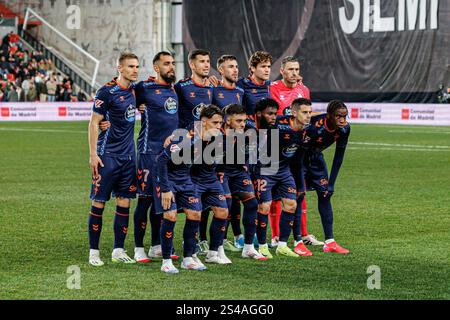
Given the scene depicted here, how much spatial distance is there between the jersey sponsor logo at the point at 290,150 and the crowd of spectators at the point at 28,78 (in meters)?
31.5

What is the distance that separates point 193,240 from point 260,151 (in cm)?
157

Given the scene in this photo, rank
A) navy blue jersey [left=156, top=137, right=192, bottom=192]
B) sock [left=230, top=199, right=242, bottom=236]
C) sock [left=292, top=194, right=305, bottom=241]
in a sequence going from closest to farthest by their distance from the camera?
navy blue jersey [left=156, top=137, right=192, bottom=192]
sock [left=292, top=194, right=305, bottom=241]
sock [left=230, top=199, right=242, bottom=236]

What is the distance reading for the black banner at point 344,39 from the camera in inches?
1508

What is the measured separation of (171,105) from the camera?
10.1 meters

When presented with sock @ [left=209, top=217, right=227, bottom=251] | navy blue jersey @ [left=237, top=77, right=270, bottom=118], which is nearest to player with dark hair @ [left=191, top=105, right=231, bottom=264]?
sock @ [left=209, top=217, right=227, bottom=251]

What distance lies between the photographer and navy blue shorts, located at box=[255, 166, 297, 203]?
10438mm

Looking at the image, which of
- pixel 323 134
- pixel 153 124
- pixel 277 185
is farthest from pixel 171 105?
pixel 323 134

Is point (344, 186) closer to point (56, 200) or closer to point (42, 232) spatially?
point (56, 200)

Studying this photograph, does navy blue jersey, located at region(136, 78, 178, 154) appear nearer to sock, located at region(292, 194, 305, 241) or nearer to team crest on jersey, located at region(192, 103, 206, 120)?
team crest on jersey, located at region(192, 103, 206, 120)

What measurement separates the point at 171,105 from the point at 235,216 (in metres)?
1.63

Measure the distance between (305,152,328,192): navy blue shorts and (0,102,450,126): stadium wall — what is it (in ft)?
80.4

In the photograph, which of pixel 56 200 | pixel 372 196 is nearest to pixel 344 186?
pixel 372 196

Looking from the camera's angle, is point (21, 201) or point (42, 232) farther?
point (21, 201)

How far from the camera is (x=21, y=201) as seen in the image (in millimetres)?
14672
